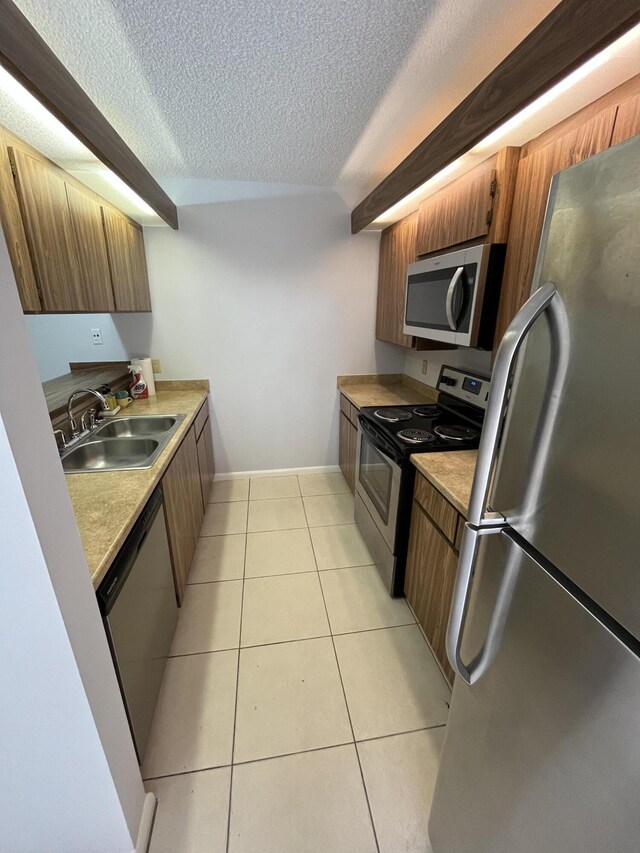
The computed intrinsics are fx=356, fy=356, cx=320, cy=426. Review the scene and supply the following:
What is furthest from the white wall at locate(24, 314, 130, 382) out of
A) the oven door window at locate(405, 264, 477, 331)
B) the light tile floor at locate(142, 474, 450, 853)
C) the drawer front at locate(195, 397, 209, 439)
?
the oven door window at locate(405, 264, 477, 331)

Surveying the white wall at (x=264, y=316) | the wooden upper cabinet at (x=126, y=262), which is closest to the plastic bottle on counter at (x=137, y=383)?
the white wall at (x=264, y=316)

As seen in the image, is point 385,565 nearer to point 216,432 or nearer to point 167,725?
point 167,725

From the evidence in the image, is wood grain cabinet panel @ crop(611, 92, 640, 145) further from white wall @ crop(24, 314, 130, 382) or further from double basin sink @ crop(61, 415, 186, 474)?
white wall @ crop(24, 314, 130, 382)

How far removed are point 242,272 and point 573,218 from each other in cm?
267

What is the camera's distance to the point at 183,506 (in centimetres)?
202

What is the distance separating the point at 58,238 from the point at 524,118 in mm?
1873

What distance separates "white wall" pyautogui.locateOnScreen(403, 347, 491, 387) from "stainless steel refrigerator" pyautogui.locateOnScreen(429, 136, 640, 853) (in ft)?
4.75

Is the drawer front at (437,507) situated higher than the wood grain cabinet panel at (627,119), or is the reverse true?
the wood grain cabinet panel at (627,119)

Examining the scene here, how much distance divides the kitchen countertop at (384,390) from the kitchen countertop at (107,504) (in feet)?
4.88

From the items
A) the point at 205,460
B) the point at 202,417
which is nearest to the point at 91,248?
the point at 202,417

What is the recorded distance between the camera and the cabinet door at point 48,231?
1331 millimetres

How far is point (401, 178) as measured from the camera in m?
1.89

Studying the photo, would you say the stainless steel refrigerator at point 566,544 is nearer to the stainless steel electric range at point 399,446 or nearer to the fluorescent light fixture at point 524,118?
the fluorescent light fixture at point 524,118

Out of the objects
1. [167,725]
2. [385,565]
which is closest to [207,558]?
[167,725]
